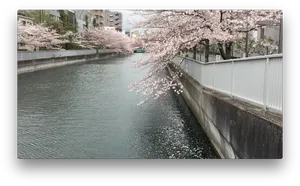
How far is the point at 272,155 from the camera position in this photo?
10.8 ft

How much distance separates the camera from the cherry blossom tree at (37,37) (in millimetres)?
23469

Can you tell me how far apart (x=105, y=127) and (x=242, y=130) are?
495cm

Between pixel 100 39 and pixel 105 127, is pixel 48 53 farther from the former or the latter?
pixel 105 127

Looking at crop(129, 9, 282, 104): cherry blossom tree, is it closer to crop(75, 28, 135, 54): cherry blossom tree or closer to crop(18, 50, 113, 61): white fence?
crop(18, 50, 113, 61): white fence

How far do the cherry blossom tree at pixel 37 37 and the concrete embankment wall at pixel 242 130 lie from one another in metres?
19.3

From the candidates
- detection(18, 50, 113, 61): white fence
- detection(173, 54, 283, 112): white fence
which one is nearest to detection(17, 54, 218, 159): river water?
detection(173, 54, 283, 112): white fence

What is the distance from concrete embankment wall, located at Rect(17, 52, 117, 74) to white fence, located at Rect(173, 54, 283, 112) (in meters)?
14.2

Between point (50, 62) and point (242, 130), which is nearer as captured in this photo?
point (242, 130)

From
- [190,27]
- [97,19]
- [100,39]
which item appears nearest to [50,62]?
[100,39]

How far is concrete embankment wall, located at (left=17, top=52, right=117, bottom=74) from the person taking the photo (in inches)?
774

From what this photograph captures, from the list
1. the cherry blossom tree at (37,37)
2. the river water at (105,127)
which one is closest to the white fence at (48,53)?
the cherry blossom tree at (37,37)

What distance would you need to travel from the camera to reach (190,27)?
830 cm

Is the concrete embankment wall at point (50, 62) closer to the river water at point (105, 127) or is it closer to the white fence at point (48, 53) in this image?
the white fence at point (48, 53)
